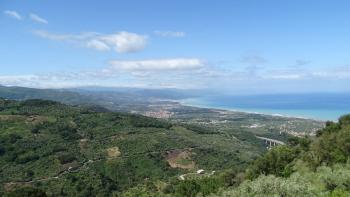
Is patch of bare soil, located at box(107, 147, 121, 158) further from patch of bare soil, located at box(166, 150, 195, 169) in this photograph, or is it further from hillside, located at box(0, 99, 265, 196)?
patch of bare soil, located at box(166, 150, 195, 169)

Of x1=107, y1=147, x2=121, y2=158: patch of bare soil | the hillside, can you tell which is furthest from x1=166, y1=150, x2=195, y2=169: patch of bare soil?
x1=107, y1=147, x2=121, y2=158: patch of bare soil

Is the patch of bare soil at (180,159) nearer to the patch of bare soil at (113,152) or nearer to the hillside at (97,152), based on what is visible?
the hillside at (97,152)

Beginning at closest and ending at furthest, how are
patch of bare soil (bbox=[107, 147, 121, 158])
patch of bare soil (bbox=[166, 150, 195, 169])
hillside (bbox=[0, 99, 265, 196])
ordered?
hillside (bbox=[0, 99, 265, 196]) → patch of bare soil (bbox=[107, 147, 121, 158]) → patch of bare soil (bbox=[166, 150, 195, 169])

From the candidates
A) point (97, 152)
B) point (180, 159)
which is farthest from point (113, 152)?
point (180, 159)

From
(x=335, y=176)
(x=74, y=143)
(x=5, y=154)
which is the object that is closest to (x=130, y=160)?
(x=74, y=143)

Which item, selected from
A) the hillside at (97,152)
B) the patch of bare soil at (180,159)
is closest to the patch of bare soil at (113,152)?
the hillside at (97,152)

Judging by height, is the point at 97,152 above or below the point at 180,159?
above

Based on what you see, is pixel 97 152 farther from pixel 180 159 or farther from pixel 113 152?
pixel 180 159

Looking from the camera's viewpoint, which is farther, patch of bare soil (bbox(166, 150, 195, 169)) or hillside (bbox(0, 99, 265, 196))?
patch of bare soil (bbox(166, 150, 195, 169))
